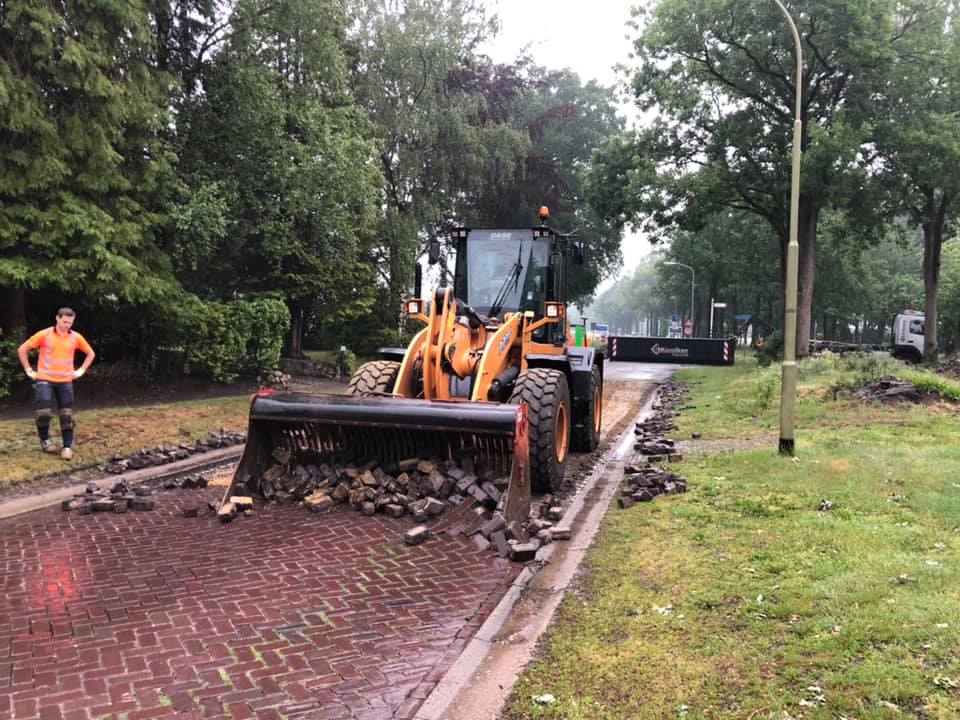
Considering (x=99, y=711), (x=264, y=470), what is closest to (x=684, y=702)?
(x=99, y=711)

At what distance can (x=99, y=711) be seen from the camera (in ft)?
10.9

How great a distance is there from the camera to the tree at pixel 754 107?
2067 cm

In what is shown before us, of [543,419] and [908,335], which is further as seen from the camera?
[908,335]

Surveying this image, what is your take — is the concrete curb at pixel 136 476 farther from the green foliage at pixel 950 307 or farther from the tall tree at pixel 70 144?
Result: the green foliage at pixel 950 307

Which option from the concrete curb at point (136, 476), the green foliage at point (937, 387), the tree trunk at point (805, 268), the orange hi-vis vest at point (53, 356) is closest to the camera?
the concrete curb at point (136, 476)

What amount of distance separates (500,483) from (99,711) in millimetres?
3676

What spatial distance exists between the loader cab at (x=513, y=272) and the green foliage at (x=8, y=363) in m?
7.96

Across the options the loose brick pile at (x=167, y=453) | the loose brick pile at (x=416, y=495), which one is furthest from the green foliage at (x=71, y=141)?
the loose brick pile at (x=416, y=495)

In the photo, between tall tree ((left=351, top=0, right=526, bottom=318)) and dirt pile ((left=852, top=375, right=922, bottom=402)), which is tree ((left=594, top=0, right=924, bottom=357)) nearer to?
tall tree ((left=351, top=0, right=526, bottom=318))

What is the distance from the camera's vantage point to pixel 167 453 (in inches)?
387

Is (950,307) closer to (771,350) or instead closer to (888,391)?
(771,350)

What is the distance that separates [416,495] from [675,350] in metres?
27.9

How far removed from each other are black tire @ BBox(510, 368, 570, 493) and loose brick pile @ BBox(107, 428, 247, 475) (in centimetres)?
481

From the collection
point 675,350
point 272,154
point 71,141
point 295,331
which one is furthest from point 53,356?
point 675,350
